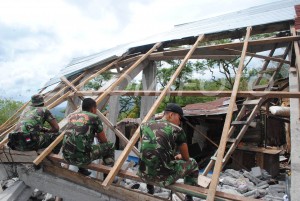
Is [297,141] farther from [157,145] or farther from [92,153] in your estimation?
[92,153]

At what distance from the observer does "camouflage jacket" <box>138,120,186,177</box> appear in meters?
3.13

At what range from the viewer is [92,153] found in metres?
3.92

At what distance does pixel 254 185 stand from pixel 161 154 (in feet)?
16.0

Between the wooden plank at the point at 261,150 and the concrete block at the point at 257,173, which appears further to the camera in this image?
the wooden plank at the point at 261,150

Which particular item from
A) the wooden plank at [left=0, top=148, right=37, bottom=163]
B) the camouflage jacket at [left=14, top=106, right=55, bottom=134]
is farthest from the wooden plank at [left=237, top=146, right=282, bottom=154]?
the wooden plank at [left=0, top=148, right=37, bottom=163]

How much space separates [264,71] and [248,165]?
406 centimetres

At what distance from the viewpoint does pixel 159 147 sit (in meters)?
3.13

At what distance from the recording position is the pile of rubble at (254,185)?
6.11 metres

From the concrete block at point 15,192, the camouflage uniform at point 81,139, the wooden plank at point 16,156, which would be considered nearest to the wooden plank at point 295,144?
the camouflage uniform at point 81,139

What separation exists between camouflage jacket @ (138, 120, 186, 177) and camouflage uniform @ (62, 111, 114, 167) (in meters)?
0.98

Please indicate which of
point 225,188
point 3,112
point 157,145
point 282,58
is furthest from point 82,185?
point 3,112

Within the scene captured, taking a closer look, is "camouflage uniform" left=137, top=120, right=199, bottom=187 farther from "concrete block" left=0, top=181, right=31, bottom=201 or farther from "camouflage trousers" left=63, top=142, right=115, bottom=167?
"concrete block" left=0, top=181, right=31, bottom=201

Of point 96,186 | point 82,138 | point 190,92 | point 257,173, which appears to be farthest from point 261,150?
point 82,138

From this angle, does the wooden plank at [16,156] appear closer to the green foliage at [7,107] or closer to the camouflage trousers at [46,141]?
the camouflage trousers at [46,141]
